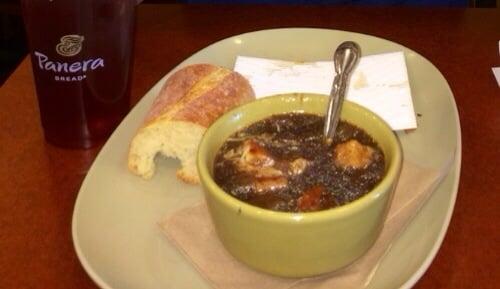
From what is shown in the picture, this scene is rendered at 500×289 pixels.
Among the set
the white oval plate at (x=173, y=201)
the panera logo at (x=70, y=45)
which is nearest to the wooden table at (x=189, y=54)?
the white oval plate at (x=173, y=201)

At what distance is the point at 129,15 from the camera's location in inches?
32.4

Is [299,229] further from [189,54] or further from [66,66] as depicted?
[189,54]

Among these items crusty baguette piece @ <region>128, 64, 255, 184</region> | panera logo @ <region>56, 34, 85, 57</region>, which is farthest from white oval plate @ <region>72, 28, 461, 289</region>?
panera logo @ <region>56, 34, 85, 57</region>

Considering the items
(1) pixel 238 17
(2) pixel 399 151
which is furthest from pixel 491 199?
(1) pixel 238 17

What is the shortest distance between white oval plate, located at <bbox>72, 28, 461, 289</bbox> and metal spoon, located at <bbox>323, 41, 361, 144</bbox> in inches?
4.5

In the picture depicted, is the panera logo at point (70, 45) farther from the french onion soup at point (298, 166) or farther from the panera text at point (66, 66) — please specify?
the french onion soup at point (298, 166)

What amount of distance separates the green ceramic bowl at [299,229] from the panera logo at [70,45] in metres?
0.20

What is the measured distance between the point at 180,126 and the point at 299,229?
10.1 inches

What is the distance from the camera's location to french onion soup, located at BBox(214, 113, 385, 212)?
0.65m

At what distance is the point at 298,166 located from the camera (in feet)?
2.21

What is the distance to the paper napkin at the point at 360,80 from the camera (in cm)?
90

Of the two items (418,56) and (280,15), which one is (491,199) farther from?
(280,15)

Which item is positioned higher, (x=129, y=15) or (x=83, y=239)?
(x=129, y=15)

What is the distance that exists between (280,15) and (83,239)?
60 centimetres
